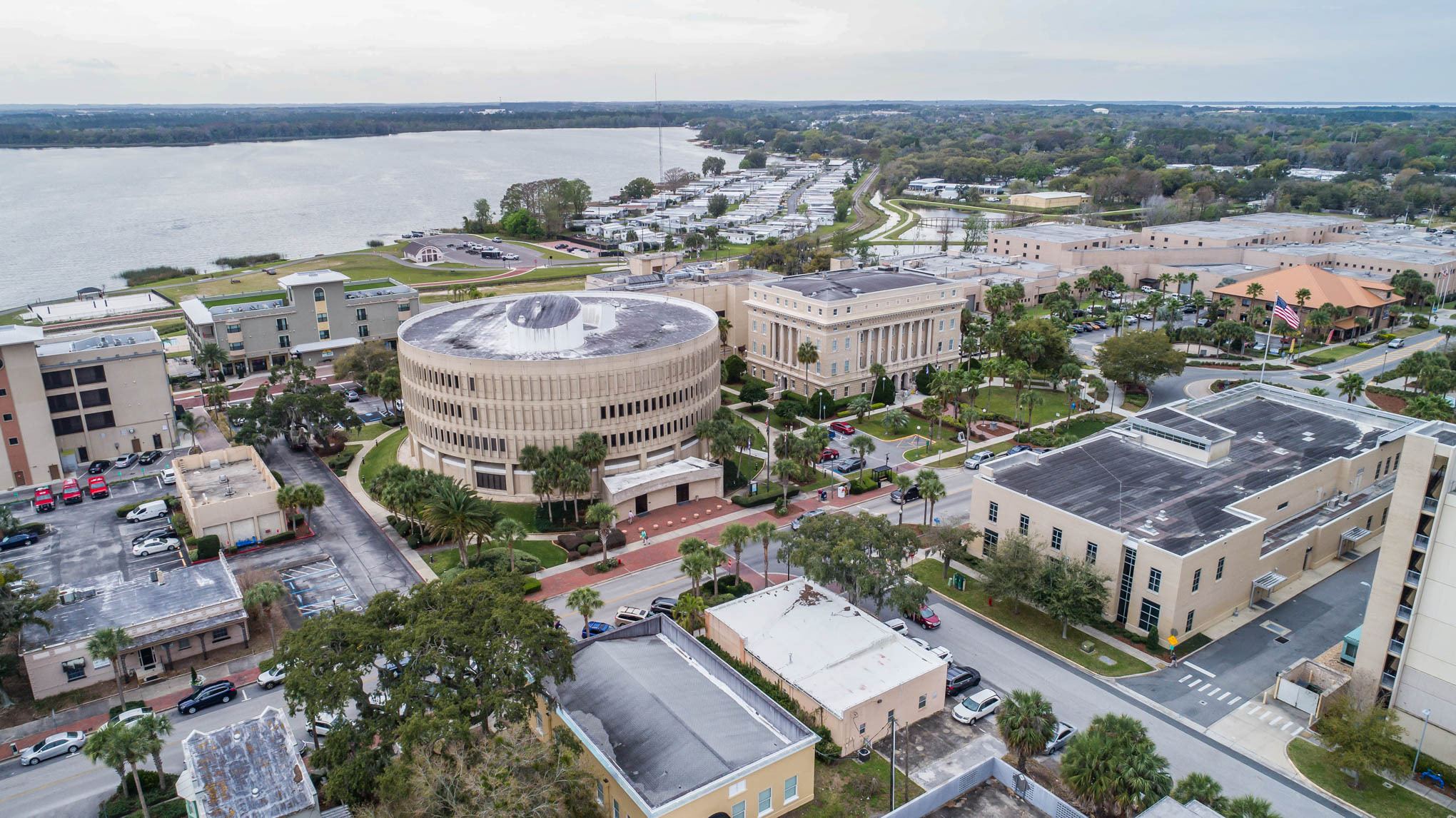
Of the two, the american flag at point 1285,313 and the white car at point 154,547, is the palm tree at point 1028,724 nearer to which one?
the white car at point 154,547

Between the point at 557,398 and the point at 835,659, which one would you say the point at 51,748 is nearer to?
the point at 557,398

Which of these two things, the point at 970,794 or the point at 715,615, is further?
the point at 715,615

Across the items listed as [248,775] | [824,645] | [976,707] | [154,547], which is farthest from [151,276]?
[976,707]

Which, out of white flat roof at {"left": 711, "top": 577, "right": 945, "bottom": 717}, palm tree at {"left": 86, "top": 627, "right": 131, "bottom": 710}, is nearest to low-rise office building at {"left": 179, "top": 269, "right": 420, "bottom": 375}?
palm tree at {"left": 86, "top": 627, "right": 131, "bottom": 710}

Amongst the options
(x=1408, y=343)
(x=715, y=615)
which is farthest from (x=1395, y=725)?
(x=1408, y=343)

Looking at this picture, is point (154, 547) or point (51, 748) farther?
point (154, 547)

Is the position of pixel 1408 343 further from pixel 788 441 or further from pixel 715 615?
pixel 715 615
